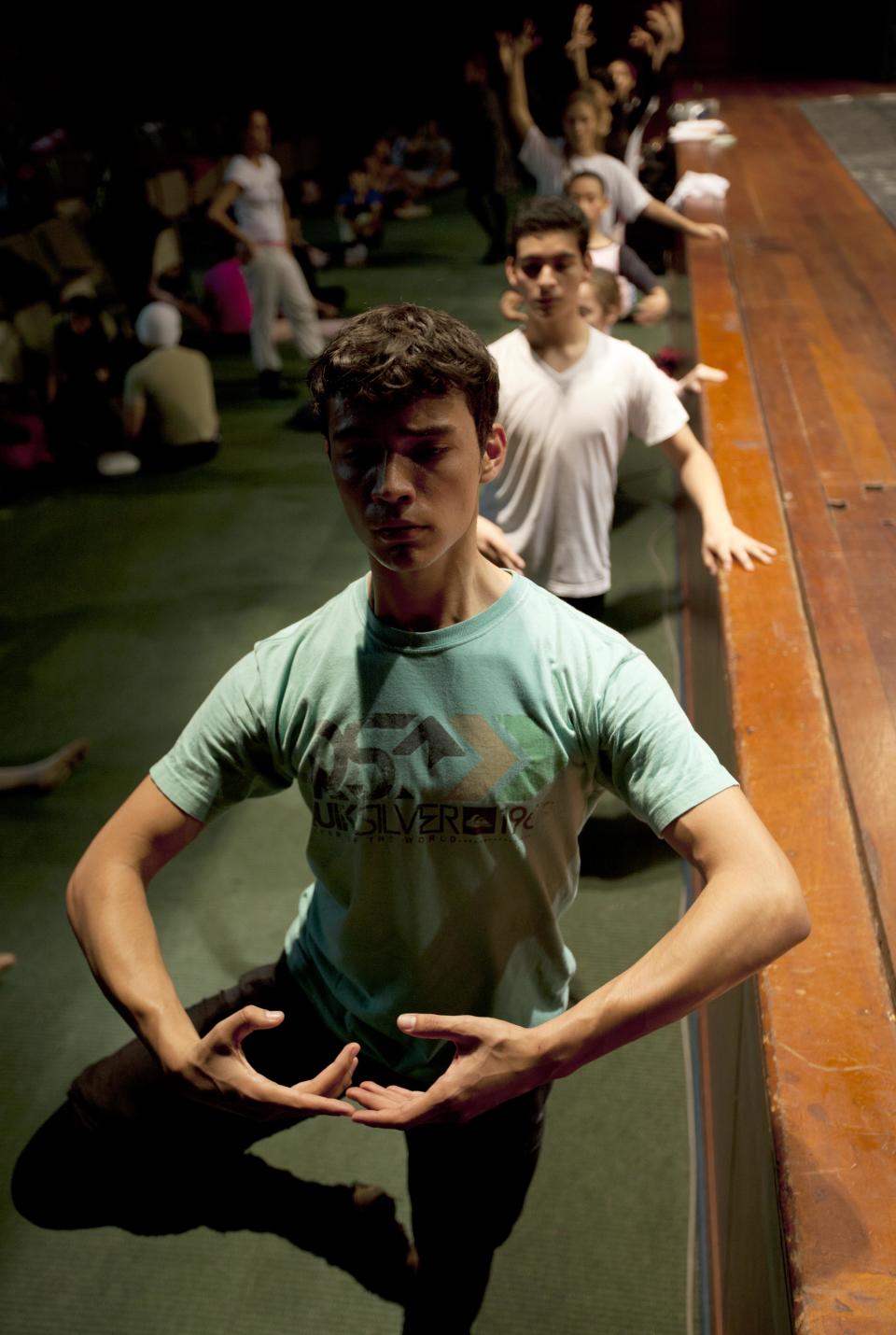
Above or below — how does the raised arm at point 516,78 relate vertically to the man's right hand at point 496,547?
above

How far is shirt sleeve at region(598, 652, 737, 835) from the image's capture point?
1297 mm

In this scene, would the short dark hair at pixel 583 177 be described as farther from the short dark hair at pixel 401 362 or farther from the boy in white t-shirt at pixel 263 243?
the short dark hair at pixel 401 362

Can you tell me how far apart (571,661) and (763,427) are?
2.45 m

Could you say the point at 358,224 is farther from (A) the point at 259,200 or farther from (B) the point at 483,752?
(B) the point at 483,752

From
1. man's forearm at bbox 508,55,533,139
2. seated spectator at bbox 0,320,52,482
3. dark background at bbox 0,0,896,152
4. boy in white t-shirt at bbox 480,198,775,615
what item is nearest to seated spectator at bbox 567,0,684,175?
man's forearm at bbox 508,55,533,139

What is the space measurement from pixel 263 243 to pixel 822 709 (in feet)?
20.2

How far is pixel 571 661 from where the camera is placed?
1.41 meters

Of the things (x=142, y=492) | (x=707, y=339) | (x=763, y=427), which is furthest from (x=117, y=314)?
(x=763, y=427)

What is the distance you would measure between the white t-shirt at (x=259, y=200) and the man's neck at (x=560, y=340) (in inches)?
190

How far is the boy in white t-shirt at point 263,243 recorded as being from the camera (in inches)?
274

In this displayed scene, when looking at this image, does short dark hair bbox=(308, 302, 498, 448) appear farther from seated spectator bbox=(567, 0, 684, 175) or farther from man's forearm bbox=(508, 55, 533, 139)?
seated spectator bbox=(567, 0, 684, 175)

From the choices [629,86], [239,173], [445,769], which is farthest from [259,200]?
[445,769]

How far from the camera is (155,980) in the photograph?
138cm

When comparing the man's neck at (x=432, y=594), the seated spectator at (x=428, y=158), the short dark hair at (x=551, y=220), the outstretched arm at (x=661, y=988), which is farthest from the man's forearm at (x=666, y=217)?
the seated spectator at (x=428, y=158)
